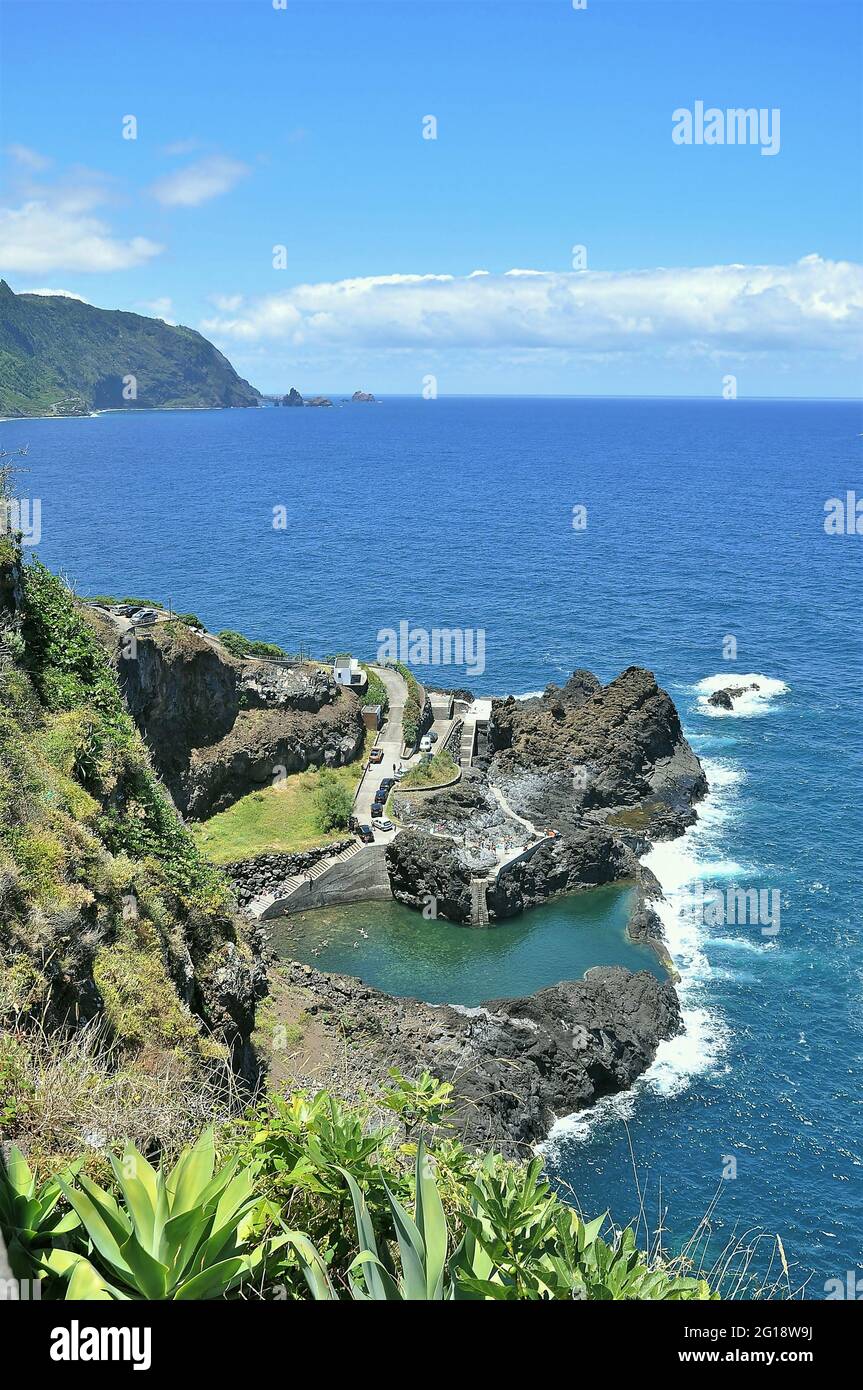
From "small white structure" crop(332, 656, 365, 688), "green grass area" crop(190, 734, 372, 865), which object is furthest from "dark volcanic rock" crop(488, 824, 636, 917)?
"small white structure" crop(332, 656, 365, 688)

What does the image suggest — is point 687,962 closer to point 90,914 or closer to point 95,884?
point 95,884

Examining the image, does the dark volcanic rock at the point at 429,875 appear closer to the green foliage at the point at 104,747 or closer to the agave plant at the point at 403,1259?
the green foliage at the point at 104,747

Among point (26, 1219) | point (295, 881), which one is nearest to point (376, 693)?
point (295, 881)

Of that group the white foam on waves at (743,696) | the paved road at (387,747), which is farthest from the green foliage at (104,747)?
the white foam on waves at (743,696)

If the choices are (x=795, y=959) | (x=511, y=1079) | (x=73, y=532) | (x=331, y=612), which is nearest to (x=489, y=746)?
(x=795, y=959)
